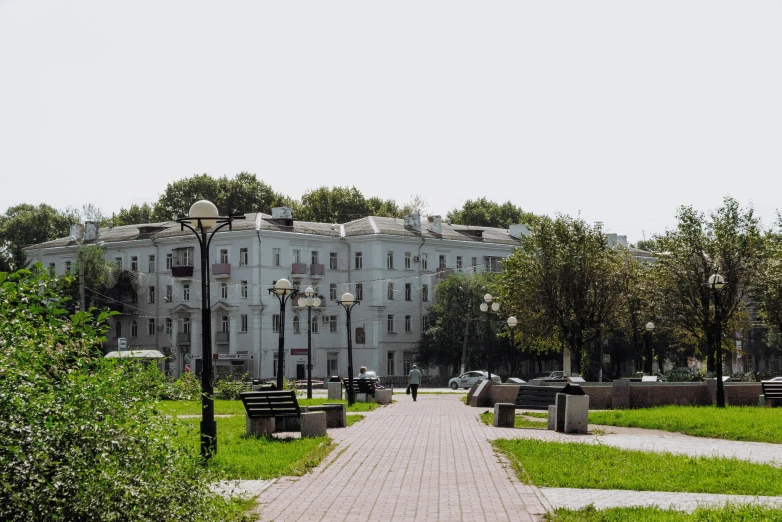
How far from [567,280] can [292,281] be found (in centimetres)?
2789

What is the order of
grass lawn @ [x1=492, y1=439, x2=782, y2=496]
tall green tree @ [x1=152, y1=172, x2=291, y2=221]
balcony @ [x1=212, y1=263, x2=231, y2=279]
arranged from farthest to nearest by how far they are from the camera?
tall green tree @ [x1=152, y1=172, x2=291, y2=221] → balcony @ [x1=212, y1=263, x2=231, y2=279] → grass lawn @ [x1=492, y1=439, x2=782, y2=496]

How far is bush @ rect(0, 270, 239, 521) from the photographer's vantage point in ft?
24.3

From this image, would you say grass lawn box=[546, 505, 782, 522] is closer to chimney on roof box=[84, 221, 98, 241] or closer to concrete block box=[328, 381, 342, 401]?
concrete block box=[328, 381, 342, 401]

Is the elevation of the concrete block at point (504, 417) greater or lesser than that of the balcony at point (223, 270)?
lesser

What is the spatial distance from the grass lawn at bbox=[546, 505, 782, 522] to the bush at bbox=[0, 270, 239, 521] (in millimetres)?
3310

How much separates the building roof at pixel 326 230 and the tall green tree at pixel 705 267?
29.6 meters

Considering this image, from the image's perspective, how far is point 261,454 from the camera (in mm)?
15148

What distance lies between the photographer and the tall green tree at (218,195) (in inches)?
3497

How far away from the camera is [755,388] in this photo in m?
31.3

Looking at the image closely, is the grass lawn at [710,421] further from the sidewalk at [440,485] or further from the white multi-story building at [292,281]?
the white multi-story building at [292,281]

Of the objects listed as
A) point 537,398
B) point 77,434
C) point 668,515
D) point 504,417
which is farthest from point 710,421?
point 77,434

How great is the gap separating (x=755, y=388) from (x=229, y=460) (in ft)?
71.3

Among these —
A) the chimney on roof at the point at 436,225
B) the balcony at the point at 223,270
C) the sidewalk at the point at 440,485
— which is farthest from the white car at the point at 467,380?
the sidewalk at the point at 440,485

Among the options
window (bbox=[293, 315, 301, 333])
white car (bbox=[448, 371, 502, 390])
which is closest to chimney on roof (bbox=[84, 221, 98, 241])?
window (bbox=[293, 315, 301, 333])
